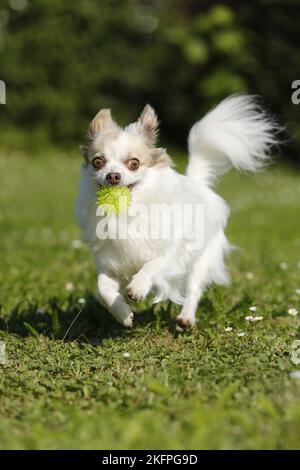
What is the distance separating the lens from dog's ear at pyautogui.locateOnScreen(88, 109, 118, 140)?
13.4 ft

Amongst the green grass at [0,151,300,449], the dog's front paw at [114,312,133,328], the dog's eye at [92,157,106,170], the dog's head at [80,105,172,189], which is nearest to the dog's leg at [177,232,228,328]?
the green grass at [0,151,300,449]

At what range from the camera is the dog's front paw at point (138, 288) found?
153 inches

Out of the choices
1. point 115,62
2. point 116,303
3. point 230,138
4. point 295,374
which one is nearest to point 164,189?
point 116,303

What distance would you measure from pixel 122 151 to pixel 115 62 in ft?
48.7

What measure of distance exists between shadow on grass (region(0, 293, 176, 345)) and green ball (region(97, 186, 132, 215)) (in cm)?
83

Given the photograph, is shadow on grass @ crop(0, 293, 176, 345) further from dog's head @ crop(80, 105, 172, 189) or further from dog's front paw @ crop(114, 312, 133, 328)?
dog's head @ crop(80, 105, 172, 189)

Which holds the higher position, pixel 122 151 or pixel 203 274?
pixel 122 151

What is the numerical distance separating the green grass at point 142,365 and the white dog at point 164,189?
0.27m

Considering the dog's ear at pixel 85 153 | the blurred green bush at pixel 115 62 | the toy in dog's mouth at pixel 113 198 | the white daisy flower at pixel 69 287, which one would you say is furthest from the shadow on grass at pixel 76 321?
the blurred green bush at pixel 115 62

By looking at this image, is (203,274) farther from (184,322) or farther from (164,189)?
(164,189)

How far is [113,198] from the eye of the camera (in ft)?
12.4

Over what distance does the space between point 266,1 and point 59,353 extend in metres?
14.0
